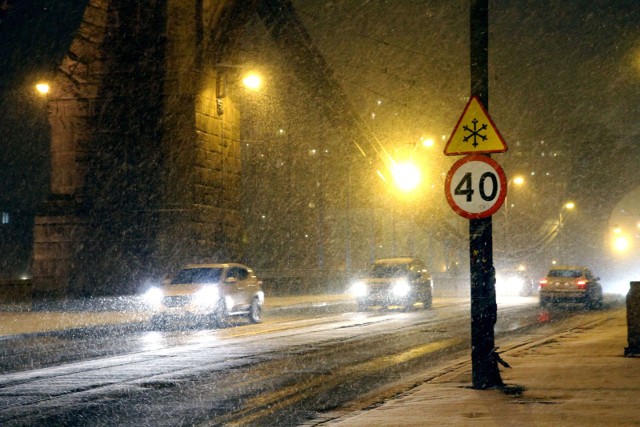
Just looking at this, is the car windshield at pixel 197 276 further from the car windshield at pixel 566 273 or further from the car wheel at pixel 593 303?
the car wheel at pixel 593 303

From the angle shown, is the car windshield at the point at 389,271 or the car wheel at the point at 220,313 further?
the car windshield at the point at 389,271

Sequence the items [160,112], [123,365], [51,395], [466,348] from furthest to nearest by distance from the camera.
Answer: [160,112] < [466,348] < [123,365] < [51,395]

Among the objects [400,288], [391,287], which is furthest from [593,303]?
[391,287]

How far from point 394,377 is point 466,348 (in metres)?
5.21

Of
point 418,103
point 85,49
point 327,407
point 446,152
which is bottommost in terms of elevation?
point 327,407

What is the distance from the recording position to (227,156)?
1470 inches

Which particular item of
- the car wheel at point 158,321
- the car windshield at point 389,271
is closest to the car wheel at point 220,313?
the car wheel at point 158,321

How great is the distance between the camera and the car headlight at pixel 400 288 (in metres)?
33.6

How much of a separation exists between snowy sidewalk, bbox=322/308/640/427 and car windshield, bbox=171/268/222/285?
43.0 feet

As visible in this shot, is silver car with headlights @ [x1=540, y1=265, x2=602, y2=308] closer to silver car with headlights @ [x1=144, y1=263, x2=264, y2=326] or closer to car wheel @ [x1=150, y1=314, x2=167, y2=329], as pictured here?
silver car with headlights @ [x1=144, y1=263, x2=264, y2=326]

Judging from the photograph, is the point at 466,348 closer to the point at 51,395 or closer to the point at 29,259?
the point at 51,395

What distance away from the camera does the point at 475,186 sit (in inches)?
409

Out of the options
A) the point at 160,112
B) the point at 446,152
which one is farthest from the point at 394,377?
the point at 160,112

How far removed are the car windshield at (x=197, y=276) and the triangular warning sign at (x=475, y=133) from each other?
52.3 feet
